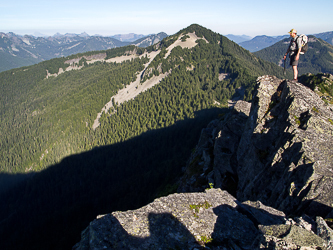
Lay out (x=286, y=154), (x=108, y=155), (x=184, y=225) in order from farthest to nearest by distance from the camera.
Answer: (x=108, y=155) < (x=286, y=154) < (x=184, y=225)

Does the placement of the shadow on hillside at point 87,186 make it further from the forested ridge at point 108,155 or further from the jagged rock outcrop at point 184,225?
the jagged rock outcrop at point 184,225

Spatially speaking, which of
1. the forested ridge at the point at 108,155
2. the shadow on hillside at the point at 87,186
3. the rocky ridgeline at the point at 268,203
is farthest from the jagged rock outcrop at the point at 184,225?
the shadow on hillside at the point at 87,186

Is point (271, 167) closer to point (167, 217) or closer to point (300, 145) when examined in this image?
point (300, 145)

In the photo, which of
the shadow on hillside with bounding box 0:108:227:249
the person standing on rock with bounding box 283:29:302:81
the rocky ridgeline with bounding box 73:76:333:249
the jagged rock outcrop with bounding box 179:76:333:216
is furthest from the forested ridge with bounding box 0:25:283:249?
the person standing on rock with bounding box 283:29:302:81

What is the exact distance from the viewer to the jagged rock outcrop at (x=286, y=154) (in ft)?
43.4

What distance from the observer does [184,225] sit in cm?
1203

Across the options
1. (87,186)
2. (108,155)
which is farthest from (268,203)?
(108,155)

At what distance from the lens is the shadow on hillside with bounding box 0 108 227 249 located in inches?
3602

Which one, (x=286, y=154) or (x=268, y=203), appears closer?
(x=268, y=203)

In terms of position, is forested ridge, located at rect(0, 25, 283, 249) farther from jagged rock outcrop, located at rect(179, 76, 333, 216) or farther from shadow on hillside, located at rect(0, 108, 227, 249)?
jagged rock outcrop, located at rect(179, 76, 333, 216)

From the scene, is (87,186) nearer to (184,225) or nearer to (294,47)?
(184,225)

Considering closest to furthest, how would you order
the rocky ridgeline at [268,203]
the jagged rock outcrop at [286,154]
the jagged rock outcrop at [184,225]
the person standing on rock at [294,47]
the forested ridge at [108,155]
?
the rocky ridgeline at [268,203] → the jagged rock outcrop at [184,225] → the jagged rock outcrop at [286,154] → the person standing on rock at [294,47] → the forested ridge at [108,155]

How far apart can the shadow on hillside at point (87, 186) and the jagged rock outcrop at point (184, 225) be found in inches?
2804

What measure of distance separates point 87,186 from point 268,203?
143 m
